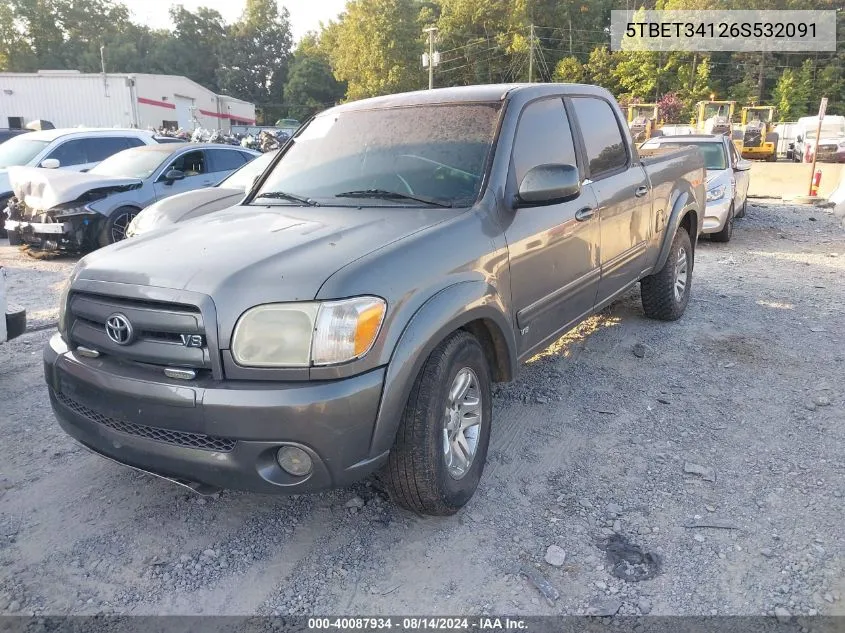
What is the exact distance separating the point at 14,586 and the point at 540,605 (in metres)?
2.05

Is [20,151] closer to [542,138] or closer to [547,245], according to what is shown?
[542,138]

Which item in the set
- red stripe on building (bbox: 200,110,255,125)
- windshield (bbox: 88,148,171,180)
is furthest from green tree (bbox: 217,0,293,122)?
windshield (bbox: 88,148,171,180)

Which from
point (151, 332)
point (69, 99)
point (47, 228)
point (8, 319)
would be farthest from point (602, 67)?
point (151, 332)

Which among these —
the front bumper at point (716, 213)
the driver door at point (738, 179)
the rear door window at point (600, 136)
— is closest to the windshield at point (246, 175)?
the rear door window at point (600, 136)

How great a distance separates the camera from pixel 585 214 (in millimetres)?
3787

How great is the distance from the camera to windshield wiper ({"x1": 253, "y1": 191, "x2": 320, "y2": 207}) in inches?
134

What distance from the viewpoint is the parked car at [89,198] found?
8305 mm

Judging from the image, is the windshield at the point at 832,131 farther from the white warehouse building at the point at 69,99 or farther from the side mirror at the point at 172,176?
the white warehouse building at the point at 69,99

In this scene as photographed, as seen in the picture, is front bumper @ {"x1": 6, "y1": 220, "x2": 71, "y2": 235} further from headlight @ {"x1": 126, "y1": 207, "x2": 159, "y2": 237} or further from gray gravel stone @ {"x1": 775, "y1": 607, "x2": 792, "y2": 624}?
gray gravel stone @ {"x1": 775, "y1": 607, "x2": 792, "y2": 624}

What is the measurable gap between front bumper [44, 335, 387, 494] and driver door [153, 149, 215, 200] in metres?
7.27

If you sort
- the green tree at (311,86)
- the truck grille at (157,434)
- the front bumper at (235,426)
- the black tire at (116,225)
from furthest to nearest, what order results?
the green tree at (311,86), the black tire at (116,225), the truck grille at (157,434), the front bumper at (235,426)

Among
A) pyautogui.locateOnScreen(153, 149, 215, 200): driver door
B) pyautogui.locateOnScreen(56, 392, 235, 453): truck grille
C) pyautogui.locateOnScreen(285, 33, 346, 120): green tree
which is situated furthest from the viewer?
pyautogui.locateOnScreen(285, 33, 346, 120): green tree

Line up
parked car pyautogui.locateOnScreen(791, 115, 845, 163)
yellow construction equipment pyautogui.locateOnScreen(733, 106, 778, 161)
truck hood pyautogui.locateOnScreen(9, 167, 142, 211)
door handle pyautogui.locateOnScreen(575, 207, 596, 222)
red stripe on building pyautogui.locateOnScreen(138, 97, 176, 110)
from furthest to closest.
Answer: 1. red stripe on building pyautogui.locateOnScreen(138, 97, 176, 110)
2. yellow construction equipment pyautogui.locateOnScreen(733, 106, 778, 161)
3. parked car pyautogui.locateOnScreen(791, 115, 845, 163)
4. truck hood pyautogui.locateOnScreen(9, 167, 142, 211)
5. door handle pyautogui.locateOnScreen(575, 207, 596, 222)

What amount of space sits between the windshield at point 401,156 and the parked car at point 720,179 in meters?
6.48
